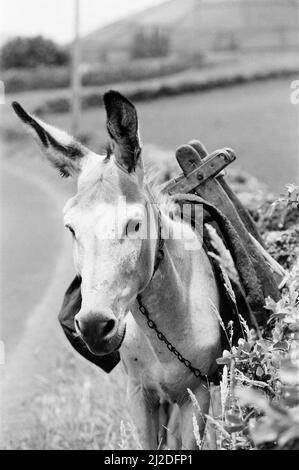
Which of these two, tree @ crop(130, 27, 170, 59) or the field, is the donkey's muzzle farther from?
tree @ crop(130, 27, 170, 59)

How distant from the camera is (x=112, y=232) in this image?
333 cm

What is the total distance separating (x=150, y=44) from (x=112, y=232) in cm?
3770

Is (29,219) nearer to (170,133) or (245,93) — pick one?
(170,133)

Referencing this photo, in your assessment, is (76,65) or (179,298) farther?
(76,65)

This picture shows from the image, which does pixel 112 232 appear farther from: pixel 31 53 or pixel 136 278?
pixel 31 53

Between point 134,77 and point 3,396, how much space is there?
29934mm

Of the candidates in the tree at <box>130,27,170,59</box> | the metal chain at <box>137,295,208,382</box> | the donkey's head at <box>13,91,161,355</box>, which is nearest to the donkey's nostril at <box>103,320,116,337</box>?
the donkey's head at <box>13,91,161,355</box>

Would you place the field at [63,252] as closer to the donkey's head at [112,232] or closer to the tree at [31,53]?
the donkey's head at [112,232]

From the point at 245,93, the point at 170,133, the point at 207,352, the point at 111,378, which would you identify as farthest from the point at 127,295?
the point at 245,93

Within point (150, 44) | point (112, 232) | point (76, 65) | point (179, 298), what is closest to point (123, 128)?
point (112, 232)

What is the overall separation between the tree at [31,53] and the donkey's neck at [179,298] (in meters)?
40.0

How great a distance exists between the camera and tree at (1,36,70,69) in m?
42.9

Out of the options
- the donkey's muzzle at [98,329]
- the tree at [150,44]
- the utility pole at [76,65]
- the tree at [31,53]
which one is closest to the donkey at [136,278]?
the donkey's muzzle at [98,329]
